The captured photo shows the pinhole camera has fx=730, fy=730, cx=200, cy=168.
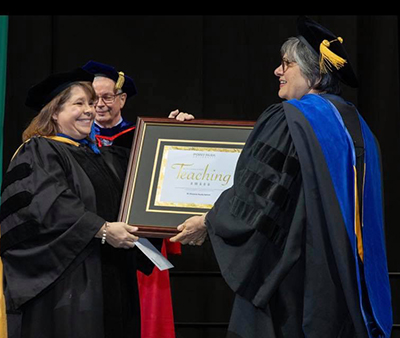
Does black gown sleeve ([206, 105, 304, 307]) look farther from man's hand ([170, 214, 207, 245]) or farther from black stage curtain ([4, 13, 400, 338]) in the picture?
black stage curtain ([4, 13, 400, 338])

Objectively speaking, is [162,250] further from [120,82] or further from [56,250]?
[56,250]

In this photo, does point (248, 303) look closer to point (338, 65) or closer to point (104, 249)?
point (104, 249)

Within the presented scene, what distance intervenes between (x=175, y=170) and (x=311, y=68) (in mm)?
849

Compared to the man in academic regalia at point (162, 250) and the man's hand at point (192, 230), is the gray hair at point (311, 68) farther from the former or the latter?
the man in academic regalia at point (162, 250)

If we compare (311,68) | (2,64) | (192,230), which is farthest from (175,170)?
(2,64)

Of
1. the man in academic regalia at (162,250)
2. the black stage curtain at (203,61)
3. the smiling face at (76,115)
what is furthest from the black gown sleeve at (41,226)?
the black stage curtain at (203,61)

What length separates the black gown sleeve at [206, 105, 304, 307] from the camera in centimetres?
299

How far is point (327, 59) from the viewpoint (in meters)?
3.18

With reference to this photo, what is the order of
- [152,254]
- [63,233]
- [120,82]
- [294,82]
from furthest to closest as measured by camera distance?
[120,82]
[152,254]
[63,233]
[294,82]

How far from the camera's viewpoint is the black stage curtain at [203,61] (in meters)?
5.59

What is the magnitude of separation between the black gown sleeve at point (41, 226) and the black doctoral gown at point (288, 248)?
711mm

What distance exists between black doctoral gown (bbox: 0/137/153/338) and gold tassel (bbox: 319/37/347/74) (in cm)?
123

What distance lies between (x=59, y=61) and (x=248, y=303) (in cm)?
322

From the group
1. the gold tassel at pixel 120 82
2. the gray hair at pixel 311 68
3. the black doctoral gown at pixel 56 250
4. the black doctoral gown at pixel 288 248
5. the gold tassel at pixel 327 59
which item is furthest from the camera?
the gold tassel at pixel 120 82
